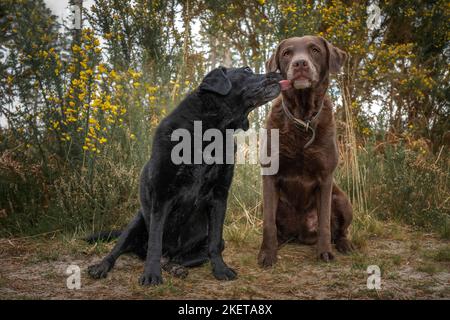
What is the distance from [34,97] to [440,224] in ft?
14.8

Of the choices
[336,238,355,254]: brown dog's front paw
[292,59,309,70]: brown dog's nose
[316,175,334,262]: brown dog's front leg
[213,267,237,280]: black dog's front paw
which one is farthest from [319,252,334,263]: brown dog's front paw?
[292,59,309,70]: brown dog's nose

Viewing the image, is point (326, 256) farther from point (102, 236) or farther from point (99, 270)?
point (102, 236)

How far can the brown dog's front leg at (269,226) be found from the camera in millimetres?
3258

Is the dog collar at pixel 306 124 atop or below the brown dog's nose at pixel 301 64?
below

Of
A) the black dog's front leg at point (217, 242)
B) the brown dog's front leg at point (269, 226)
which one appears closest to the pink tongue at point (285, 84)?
the brown dog's front leg at point (269, 226)

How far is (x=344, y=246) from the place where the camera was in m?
3.63

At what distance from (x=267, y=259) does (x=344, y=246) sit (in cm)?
79

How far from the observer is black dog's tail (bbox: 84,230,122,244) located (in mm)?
3566

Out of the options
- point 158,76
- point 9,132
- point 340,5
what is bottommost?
point 9,132

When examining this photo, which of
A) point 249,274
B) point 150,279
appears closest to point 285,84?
point 249,274

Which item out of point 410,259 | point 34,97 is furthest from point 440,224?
point 34,97

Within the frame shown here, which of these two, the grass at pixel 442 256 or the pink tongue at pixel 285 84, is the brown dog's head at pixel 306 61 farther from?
the grass at pixel 442 256
